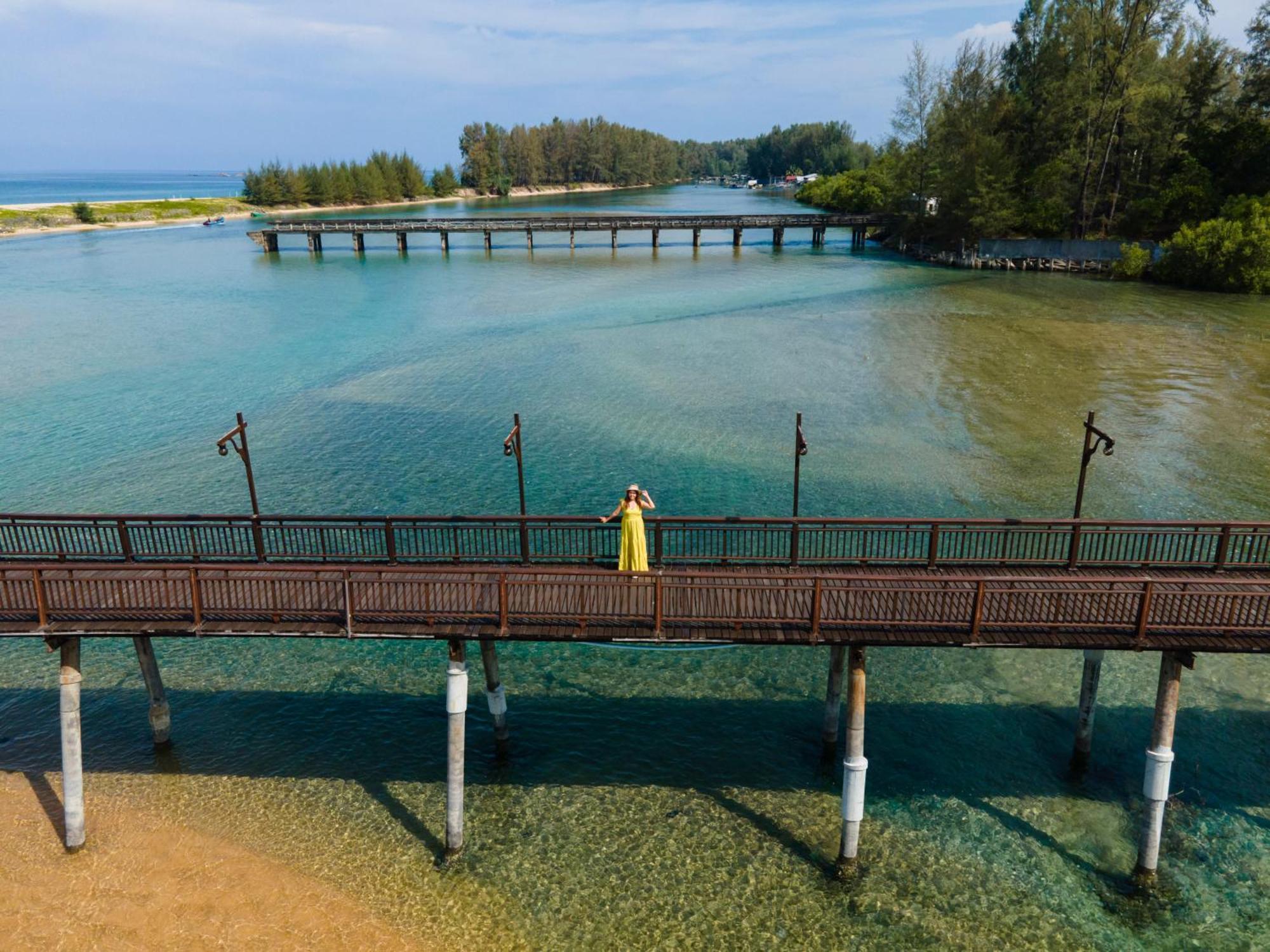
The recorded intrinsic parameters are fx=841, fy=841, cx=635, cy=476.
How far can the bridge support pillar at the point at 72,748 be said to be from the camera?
46.9 feet

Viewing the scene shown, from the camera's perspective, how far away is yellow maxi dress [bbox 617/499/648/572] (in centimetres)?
1528

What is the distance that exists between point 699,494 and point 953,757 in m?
13.9

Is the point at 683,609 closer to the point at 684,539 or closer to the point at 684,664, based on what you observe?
the point at 684,539

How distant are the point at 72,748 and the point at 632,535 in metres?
10.3

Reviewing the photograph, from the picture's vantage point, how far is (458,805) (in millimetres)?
14391

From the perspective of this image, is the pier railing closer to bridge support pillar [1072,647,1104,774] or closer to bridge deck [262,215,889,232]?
bridge support pillar [1072,647,1104,774]

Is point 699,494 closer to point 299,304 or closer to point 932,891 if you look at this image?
point 932,891

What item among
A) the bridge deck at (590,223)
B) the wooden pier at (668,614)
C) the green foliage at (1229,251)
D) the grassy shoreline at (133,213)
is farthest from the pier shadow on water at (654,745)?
the grassy shoreline at (133,213)

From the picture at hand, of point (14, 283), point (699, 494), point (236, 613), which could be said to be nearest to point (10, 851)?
point (236, 613)

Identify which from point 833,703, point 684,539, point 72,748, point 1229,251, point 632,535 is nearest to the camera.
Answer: point 72,748

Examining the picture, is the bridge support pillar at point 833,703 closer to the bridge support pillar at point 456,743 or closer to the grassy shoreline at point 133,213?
the bridge support pillar at point 456,743

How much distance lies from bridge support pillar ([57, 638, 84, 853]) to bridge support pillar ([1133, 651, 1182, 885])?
17669 millimetres

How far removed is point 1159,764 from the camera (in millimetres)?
13305

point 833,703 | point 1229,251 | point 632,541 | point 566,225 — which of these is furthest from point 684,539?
point 566,225
